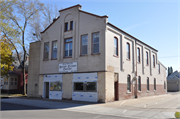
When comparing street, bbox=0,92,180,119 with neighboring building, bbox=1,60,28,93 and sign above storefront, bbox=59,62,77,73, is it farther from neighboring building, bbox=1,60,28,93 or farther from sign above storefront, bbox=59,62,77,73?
neighboring building, bbox=1,60,28,93

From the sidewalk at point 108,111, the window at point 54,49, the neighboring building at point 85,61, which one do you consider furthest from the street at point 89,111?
the window at point 54,49

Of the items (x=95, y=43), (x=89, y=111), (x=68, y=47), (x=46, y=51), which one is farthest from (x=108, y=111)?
(x=46, y=51)

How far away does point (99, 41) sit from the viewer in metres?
18.1

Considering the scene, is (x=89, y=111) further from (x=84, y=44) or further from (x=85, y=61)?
(x=84, y=44)

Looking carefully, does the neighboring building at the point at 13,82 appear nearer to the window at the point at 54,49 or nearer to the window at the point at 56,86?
the window at the point at 54,49

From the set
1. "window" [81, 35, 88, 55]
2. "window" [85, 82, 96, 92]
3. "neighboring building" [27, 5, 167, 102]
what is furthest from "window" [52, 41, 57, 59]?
"window" [85, 82, 96, 92]

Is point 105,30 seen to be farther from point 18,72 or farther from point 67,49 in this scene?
point 18,72

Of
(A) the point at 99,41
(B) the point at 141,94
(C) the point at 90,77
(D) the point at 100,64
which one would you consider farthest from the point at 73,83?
(B) the point at 141,94

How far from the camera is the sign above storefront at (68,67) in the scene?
19.5 m

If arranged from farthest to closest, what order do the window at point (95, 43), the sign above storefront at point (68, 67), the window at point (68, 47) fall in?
1. the window at point (68, 47)
2. the sign above storefront at point (68, 67)
3. the window at point (95, 43)

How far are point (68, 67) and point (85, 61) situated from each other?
2.49 m

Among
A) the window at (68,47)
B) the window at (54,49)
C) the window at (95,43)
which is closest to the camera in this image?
the window at (95,43)

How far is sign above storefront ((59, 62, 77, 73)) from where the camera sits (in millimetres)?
19461

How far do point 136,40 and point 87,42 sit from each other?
29.9 feet
